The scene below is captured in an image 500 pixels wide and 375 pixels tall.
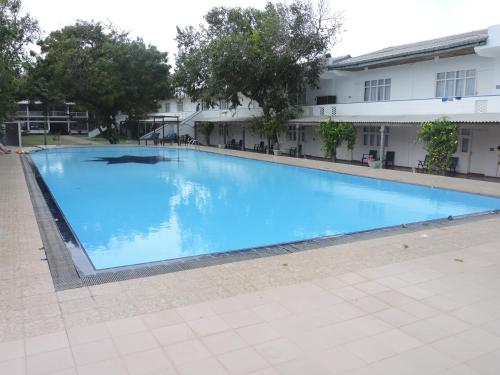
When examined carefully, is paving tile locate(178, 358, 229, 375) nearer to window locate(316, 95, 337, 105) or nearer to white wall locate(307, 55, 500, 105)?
white wall locate(307, 55, 500, 105)

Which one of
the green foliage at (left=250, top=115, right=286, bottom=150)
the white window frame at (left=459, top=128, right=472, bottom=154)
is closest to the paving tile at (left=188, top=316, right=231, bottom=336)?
the white window frame at (left=459, top=128, right=472, bottom=154)

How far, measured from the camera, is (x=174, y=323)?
156 inches

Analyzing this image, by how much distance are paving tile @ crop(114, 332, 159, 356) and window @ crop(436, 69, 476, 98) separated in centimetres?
1766

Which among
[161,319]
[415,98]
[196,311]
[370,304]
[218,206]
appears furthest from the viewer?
[415,98]

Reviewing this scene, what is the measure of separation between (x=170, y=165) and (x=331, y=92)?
418 inches

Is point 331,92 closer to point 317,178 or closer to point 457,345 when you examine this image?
point 317,178

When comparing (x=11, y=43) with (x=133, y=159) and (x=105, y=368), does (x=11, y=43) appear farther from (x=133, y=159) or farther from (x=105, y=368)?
(x=105, y=368)

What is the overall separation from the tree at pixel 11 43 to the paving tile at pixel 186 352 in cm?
1527

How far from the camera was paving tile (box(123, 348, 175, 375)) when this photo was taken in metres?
3.20

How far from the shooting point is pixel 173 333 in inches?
149

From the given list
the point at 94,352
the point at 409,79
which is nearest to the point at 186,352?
the point at 94,352

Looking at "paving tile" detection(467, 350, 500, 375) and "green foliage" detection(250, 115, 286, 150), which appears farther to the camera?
"green foliage" detection(250, 115, 286, 150)

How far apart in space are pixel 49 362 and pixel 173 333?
38.9 inches

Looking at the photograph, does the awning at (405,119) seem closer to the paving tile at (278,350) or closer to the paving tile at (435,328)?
the paving tile at (435,328)
